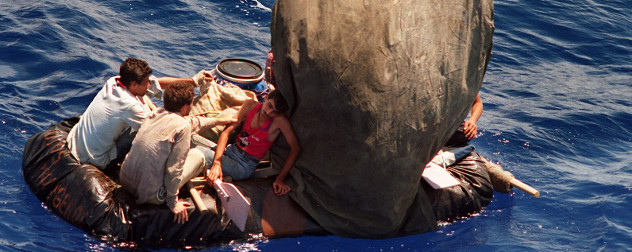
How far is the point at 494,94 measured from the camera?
1083 cm

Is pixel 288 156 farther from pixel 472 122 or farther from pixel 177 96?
pixel 472 122

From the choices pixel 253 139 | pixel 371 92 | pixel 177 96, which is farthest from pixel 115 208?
pixel 371 92

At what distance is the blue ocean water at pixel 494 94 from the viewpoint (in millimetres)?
6831

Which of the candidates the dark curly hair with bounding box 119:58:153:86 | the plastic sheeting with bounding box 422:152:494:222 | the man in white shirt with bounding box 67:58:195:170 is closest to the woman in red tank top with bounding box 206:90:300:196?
the man in white shirt with bounding box 67:58:195:170

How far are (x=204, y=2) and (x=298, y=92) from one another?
6709 mm

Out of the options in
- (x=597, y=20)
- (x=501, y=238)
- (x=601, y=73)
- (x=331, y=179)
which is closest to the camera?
(x=331, y=179)

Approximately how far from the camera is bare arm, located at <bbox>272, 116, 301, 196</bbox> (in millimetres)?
6266

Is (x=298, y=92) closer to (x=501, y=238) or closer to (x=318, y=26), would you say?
(x=318, y=26)

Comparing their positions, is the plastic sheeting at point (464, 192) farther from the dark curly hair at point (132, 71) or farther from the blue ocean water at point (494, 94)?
the dark curly hair at point (132, 71)

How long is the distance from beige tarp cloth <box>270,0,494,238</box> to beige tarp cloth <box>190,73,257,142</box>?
2.10 feet

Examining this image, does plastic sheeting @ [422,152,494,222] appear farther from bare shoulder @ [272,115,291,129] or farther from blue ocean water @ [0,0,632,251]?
bare shoulder @ [272,115,291,129]

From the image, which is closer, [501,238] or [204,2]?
[501,238]

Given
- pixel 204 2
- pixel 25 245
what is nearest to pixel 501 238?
pixel 25 245

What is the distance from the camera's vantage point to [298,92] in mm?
5988
